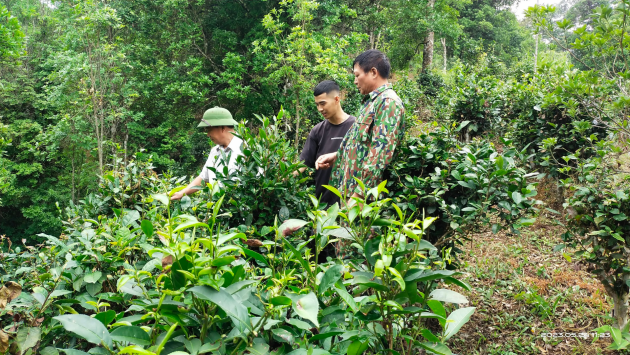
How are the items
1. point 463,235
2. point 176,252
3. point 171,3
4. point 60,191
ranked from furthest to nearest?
point 60,191 → point 171,3 → point 463,235 → point 176,252

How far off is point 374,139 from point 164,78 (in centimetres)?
1156

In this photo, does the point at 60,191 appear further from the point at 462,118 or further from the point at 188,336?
the point at 188,336

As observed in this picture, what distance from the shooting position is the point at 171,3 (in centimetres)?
1141

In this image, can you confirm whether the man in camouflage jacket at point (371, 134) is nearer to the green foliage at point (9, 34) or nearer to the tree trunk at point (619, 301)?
the tree trunk at point (619, 301)

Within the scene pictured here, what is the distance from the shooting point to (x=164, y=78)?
12156mm

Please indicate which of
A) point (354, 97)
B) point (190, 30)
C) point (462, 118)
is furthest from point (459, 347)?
point (190, 30)

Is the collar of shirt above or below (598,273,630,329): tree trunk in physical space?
above

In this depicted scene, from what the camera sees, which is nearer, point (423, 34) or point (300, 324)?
point (300, 324)

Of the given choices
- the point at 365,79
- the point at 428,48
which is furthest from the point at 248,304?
the point at 428,48

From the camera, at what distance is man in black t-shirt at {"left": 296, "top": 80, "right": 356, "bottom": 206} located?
3199 millimetres

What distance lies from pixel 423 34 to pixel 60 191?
16963mm

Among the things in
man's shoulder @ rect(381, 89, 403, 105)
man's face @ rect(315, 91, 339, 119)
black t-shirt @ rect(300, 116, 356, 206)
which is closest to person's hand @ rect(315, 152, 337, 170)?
black t-shirt @ rect(300, 116, 356, 206)

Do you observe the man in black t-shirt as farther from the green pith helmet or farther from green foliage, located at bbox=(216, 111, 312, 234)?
green foliage, located at bbox=(216, 111, 312, 234)

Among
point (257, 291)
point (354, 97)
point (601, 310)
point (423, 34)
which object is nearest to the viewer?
point (257, 291)
